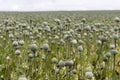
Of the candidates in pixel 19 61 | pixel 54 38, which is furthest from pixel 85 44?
pixel 19 61

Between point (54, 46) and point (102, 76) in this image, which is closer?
point (102, 76)

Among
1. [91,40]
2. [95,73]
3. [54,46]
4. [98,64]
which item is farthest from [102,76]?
[91,40]

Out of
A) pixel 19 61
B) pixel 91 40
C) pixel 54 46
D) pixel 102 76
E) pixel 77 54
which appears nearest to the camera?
pixel 102 76

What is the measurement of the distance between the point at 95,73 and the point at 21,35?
4.26 m

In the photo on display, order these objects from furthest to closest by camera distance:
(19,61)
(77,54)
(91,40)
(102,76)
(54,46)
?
(91,40) < (54,46) < (77,54) < (19,61) < (102,76)

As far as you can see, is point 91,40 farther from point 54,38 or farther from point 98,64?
point 98,64

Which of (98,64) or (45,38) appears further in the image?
(45,38)

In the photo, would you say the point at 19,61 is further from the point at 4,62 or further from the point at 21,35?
the point at 21,35

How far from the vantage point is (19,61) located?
6652 mm

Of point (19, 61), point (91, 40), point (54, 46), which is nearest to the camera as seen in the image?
point (19, 61)

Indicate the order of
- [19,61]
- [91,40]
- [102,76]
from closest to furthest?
1. [102,76]
2. [19,61]
3. [91,40]

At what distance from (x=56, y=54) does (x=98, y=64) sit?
1126 millimetres

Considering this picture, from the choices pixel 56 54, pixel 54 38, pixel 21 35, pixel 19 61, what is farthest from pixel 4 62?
pixel 21 35

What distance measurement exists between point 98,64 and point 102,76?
82 centimetres
